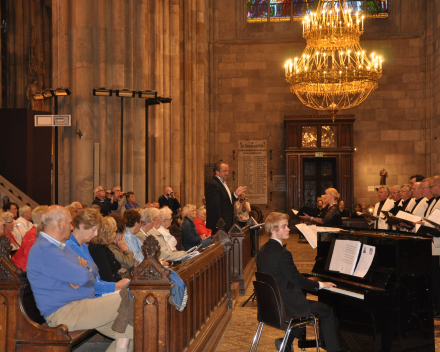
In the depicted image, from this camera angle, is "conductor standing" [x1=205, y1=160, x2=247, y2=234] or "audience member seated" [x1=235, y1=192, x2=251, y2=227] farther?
"audience member seated" [x1=235, y1=192, x2=251, y2=227]

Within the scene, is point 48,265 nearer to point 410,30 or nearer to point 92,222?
point 92,222

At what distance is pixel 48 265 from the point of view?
11.0 ft

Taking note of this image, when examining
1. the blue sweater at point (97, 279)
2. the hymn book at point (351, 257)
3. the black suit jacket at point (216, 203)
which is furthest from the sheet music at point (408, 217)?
the blue sweater at point (97, 279)

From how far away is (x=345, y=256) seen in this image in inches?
182

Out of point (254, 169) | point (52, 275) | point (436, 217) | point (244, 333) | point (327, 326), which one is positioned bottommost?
point (244, 333)

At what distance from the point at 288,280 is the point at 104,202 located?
202 inches

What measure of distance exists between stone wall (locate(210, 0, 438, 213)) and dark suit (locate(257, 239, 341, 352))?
46.7 ft

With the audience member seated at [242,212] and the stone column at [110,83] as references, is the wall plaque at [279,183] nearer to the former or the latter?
the stone column at [110,83]

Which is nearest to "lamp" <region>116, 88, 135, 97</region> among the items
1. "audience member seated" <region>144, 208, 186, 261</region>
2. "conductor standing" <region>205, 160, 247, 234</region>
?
"conductor standing" <region>205, 160, 247, 234</region>

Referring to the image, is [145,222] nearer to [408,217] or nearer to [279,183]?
[408,217]

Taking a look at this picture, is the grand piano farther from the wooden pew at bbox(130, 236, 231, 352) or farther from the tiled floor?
the wooden pew at bbox(130, 236, 231, 352)

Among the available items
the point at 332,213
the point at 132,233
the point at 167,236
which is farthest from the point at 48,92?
the point at 332,213

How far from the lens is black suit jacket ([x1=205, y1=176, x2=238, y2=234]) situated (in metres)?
7.12

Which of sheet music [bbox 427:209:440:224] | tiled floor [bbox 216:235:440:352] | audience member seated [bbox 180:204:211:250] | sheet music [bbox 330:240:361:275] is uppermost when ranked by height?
sheet music [bbox 427:209:440:224]
